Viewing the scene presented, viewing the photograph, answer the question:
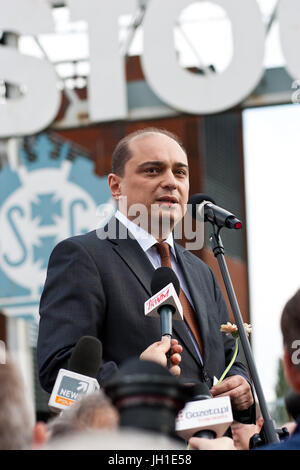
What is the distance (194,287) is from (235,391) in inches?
21.8

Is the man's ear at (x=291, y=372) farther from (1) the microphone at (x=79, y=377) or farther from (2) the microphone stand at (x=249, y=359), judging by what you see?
(1) the microphone at (x=79, y=377)

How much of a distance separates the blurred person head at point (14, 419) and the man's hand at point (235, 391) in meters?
1.61

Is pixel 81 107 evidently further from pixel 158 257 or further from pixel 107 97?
pixel 158 257

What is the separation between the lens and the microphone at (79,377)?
313 cm

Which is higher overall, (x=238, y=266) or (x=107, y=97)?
(x=107, y=97)

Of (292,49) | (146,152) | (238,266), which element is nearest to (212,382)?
(146,152)

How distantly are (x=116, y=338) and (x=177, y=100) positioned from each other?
28.5 feet

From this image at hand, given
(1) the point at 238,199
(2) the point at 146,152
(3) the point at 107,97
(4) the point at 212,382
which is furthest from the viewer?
(1) the point at 238,199

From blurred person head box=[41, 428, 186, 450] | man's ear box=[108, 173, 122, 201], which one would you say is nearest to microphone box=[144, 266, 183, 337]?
man's ear box=[108, 173, 122, 201]

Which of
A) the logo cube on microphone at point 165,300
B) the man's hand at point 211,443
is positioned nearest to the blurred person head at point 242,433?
the logo cube on microphone at point 165,300

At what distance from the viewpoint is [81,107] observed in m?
12.9

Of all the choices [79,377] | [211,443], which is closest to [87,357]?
[79,377]

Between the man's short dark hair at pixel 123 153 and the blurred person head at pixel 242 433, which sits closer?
the blurred person head at pixel 242 433

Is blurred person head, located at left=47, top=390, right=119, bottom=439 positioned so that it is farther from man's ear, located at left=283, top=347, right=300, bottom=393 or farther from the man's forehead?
the man's forehead
